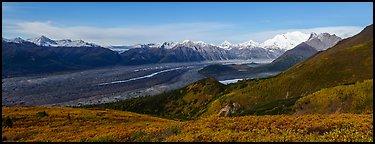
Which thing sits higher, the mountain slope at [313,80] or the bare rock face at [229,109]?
Answer: the mountain slope at [313,80]

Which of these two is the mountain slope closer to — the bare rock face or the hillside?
the bare rock face

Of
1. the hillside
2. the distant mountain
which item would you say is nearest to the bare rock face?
the distant mountain

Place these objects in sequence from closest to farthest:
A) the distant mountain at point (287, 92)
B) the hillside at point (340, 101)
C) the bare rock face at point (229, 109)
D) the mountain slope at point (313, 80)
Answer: the hillside at point (340, 101) < the distant mountain at point (287, 92) < the bare rock face at point (229, 109) < the mountain slope at point (313, 80)

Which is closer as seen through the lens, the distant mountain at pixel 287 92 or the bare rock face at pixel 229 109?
the distant mountain at pixel 287 92

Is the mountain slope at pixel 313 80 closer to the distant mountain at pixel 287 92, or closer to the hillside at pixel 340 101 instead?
the distant mountain at pixel 287 92

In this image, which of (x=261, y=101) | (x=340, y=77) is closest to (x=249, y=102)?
(x=261, y=101)

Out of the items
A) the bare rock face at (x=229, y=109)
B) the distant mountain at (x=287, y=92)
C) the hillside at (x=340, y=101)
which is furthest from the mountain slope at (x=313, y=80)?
the hillside at (x=340, y=101)

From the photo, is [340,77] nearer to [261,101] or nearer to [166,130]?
[261,101]

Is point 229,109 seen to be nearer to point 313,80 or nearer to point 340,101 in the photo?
point 313,80

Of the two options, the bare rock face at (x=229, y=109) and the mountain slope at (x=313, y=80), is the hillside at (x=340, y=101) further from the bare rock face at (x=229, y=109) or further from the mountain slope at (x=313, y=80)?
the bare rock face at (x=229, y=109)

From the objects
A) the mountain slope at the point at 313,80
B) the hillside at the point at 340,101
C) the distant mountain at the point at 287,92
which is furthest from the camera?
the mountain slope at the point at 313,80
